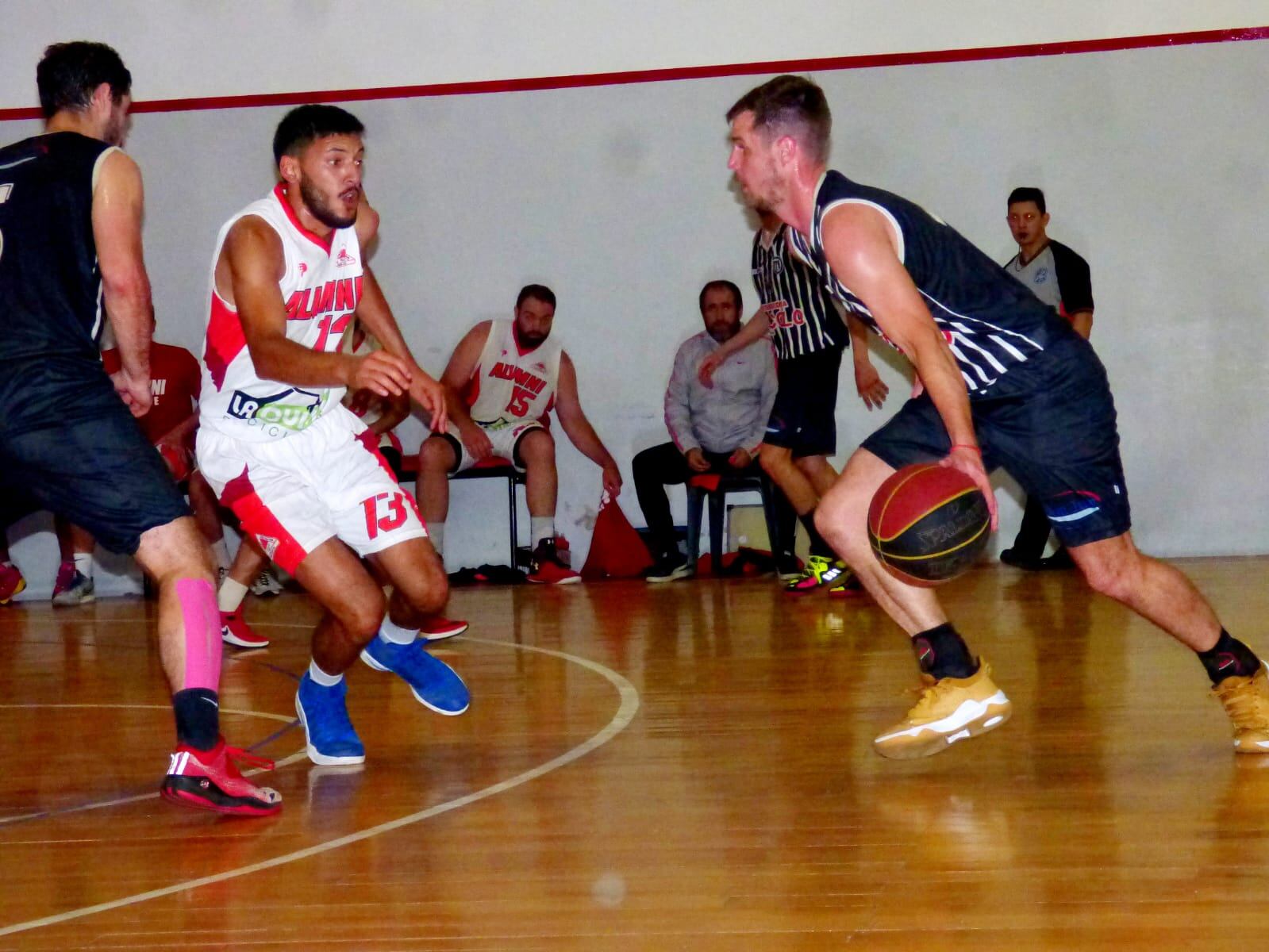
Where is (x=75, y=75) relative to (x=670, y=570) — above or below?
above

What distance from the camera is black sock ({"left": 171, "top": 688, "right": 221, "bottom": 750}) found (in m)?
3.28

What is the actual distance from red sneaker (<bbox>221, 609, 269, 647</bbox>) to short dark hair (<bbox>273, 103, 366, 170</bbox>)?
3.02 m

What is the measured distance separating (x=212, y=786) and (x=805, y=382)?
4.46 meters

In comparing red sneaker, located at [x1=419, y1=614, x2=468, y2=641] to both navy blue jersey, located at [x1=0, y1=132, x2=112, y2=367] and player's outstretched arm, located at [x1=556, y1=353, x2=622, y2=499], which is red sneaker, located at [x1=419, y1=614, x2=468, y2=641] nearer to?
player's outstretched arm, located at [x1=556, y1=353, x2=622, y2=499]

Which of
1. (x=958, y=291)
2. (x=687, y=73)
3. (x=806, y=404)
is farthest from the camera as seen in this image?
(x=687, y=73)

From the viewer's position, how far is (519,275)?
9.52 m

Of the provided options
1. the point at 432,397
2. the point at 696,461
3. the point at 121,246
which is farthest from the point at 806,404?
the point at 121,246

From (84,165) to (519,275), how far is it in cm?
624

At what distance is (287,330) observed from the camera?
3902 millimetres

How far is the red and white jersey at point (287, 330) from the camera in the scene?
3.84 meters

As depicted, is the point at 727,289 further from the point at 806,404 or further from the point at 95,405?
the point at 95,405

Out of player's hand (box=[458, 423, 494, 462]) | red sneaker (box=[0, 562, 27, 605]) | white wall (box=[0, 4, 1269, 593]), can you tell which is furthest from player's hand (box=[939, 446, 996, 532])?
red sneaker (box=[0, 562, 27, 605])

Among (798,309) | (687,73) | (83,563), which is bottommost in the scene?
(83,563)

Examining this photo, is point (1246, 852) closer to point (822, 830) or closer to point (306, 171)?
point (822, 830)
